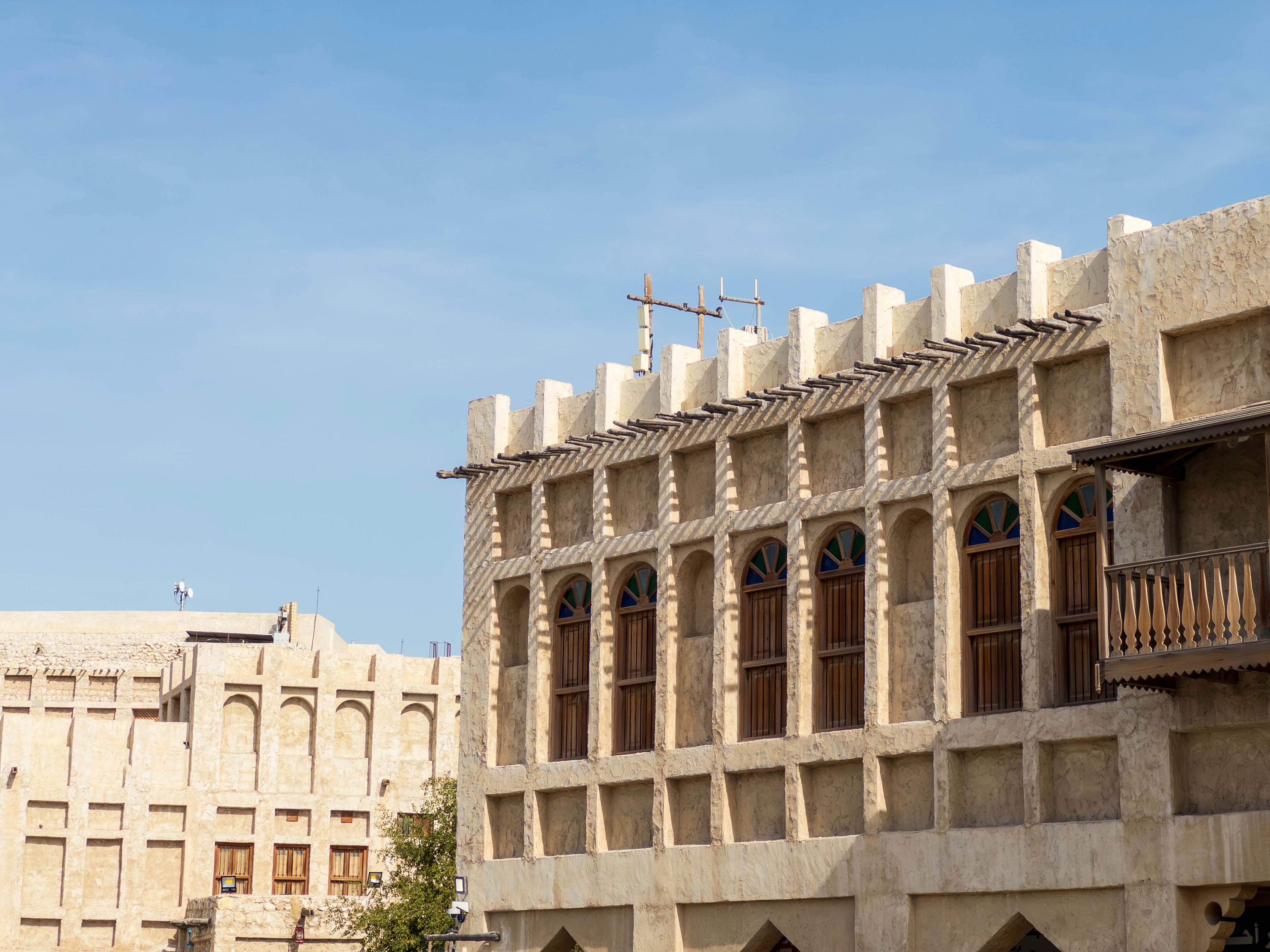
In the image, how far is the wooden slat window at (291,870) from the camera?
179 feet

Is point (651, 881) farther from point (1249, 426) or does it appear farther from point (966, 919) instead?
point (1249, 426)

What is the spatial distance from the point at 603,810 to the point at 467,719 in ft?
11.3

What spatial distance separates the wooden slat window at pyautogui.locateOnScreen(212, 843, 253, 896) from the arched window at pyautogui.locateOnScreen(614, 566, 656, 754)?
29260 millimetres

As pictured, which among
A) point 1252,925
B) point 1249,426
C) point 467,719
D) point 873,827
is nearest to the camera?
point 1249,426

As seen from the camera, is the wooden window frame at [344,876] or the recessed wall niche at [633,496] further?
the wooden window frame at [344,876]

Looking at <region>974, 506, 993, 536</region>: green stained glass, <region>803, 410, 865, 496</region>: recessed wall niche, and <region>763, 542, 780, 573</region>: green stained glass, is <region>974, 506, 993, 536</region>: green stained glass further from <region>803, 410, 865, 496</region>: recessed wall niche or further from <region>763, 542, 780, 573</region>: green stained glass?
<region>763, 542, 780, 573</region>: green stained glass

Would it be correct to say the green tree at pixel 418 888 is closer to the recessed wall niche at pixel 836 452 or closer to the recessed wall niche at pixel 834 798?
the recessed wall niche at pixel 834 798

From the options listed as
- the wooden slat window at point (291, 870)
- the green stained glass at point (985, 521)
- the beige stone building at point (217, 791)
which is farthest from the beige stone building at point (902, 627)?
the wooden slat window at point (291, 870)

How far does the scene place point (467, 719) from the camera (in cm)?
2988

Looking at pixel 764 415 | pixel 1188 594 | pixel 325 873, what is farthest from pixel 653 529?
pixel 325 873

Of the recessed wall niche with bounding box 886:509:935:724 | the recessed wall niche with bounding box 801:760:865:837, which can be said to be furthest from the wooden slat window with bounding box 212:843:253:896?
the recessed wall niche with bounding box 886:509:935:724

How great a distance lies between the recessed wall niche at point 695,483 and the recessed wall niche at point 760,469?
47cm

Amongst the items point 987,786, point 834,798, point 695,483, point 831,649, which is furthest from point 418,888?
point 987,786

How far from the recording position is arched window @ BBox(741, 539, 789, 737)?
25594mm
